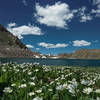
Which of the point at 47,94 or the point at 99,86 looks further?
the point at 99,86

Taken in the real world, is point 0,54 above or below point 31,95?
above

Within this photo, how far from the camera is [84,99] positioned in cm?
322

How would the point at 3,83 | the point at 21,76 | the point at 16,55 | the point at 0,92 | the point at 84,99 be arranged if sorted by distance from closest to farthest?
the point at 84,99
the point at 0,92
the point at 3,83
the point at 21,76
the point at 16,55

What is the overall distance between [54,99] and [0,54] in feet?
600

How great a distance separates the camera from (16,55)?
196250mm

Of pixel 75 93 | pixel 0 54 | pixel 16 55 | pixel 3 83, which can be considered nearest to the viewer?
pixel 75 93

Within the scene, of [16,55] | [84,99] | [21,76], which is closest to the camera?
[84,99]

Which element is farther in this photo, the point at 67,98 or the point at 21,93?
the point at 21,93

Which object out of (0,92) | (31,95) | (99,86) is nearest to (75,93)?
(31,95)

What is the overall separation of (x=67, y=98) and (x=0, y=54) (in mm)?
183060

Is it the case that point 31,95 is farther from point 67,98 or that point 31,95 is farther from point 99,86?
point 99,86

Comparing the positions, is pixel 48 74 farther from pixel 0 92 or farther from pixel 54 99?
pixel 54 99

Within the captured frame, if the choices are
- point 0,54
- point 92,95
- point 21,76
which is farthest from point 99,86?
point 0,54

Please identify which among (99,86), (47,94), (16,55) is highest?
(16,55)
